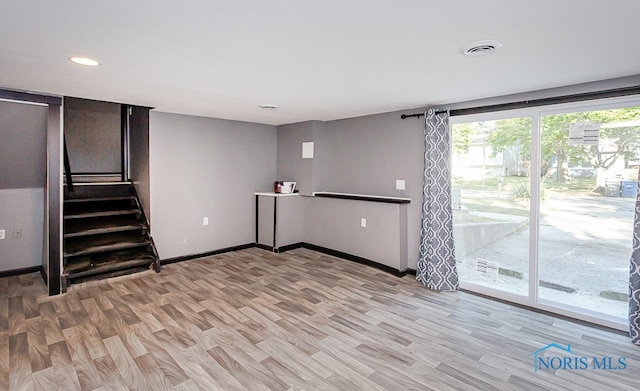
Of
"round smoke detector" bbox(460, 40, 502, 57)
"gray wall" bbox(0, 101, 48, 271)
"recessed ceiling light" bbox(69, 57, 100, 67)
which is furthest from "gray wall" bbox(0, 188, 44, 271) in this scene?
"round smoke detector" bbox(460, 40, 502, 57)

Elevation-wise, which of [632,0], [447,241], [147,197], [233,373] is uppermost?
[632,0]

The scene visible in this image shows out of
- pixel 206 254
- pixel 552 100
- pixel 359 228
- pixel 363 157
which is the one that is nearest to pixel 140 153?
pixel 206 254

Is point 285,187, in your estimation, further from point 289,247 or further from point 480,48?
point 480,48

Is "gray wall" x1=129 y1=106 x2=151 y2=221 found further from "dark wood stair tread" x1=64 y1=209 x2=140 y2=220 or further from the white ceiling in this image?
the white ceiling

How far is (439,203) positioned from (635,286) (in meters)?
1.79

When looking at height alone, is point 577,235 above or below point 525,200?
below

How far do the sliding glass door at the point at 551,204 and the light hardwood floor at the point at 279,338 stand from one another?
344 millimetres

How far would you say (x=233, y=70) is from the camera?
2668mm

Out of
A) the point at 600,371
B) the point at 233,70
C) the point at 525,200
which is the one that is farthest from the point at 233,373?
the point at 525,200

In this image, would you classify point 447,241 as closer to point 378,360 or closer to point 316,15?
point 378,360

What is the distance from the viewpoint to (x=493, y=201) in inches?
148

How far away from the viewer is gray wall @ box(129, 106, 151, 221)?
15.1 ft

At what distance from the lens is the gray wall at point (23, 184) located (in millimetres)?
3672

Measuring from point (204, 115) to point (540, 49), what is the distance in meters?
4.18
